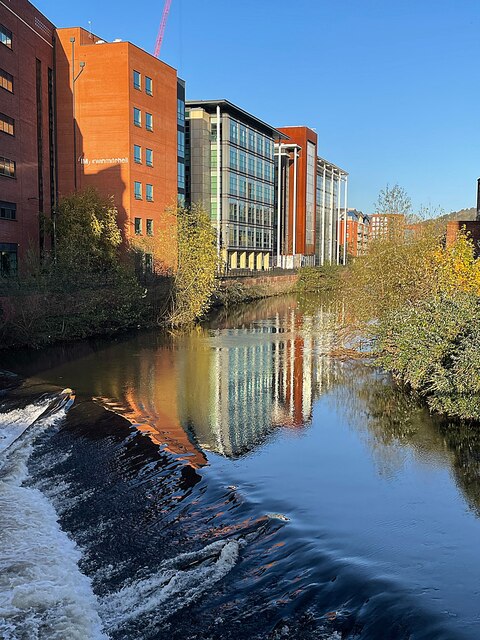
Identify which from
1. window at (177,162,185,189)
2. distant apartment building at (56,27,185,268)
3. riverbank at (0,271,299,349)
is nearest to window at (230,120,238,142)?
window at (177,162,185,189)

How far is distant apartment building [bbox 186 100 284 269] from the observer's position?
62.2 m

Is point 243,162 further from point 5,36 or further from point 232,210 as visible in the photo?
point 5,36

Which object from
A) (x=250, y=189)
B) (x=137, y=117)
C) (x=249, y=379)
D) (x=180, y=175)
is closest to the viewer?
(x=249, y=379)

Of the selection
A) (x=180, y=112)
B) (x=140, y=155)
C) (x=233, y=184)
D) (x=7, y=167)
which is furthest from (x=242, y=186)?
(x=7, y=167)

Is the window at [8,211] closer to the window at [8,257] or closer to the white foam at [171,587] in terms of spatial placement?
the window at [8,257]

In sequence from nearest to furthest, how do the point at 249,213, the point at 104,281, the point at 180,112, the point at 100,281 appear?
the point at 100,281, the point at 104,281, the point at 180,112, the point at 249,213

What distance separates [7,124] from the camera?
33.6 m

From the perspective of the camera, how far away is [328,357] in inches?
885

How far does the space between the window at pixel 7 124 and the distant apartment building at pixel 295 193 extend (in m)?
50.4

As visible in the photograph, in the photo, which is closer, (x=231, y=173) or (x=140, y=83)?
(x=140, y=83)

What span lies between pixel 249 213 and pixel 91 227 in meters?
34.2

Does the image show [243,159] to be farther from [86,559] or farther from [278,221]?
[86,559]

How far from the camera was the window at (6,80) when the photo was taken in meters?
32.9

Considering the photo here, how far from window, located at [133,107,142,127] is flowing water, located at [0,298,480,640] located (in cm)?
3084
